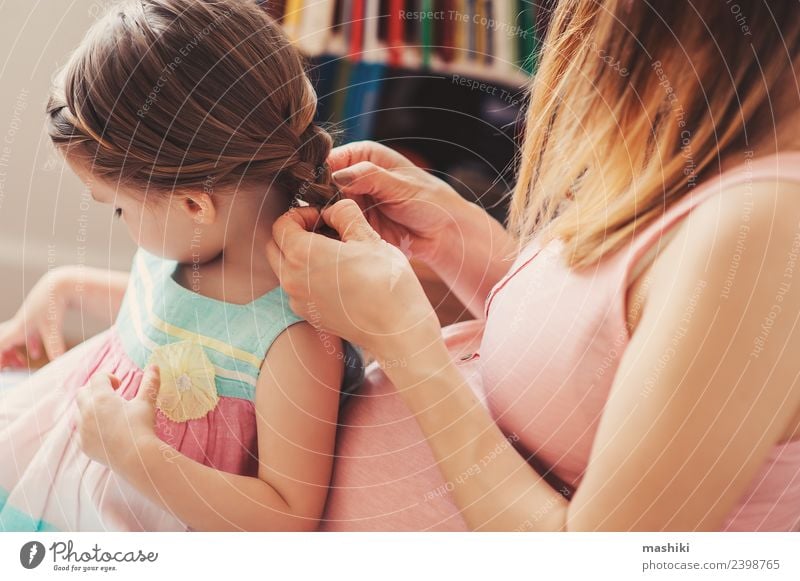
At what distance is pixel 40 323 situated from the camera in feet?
1.56

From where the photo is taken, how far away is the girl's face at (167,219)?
43cm

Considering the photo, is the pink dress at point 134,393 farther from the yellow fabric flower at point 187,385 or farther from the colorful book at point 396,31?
the colorful book at point 396,31

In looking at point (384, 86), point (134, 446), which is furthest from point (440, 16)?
point (134, 446)

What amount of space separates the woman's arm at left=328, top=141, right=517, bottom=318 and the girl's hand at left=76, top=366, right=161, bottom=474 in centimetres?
16

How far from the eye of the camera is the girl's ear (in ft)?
1.41

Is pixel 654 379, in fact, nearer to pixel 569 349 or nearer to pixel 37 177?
pixel 569 349

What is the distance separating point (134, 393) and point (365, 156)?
20 cm
